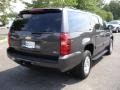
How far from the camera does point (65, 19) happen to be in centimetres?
517

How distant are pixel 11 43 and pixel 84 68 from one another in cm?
210

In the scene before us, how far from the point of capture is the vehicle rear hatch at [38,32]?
201 inches

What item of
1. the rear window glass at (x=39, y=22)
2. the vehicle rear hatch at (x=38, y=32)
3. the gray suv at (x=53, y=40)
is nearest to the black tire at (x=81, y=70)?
the gray suv at (x=53, y=40)

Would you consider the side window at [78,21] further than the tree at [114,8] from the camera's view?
No

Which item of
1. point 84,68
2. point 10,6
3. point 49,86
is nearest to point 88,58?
point 84,68

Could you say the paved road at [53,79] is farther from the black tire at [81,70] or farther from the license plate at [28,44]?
the license plate at [28,44]

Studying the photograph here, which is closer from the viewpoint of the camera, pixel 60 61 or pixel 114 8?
pixel 60 61

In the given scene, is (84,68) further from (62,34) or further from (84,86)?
(62,34)

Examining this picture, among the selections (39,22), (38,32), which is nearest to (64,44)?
(38,32)

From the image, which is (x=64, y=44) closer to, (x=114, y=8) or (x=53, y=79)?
(x=53, y=79)

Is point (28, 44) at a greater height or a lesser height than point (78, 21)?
lesser

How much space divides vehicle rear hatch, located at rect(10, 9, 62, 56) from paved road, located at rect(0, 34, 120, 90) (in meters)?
0.85

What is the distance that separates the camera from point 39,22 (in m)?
5.43

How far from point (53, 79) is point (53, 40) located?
1.45m
